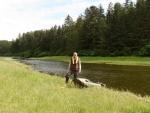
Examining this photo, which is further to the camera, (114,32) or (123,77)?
(114,32)

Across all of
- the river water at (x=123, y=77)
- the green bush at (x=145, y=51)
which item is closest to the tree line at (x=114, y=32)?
the green bush at (x=145, y=51)

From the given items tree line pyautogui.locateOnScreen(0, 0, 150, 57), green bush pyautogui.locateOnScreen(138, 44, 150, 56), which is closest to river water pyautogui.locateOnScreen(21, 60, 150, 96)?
green bush pyautogui.locateOnScreen(138, 44, 150, 56)

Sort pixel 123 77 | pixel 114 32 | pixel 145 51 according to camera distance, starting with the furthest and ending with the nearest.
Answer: pixel 114 32, pixel 145 51, pixel 123 77

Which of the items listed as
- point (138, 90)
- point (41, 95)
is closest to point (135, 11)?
point (138, 90)

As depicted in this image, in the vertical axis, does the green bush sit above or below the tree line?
below

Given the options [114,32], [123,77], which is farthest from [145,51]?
[123,77]

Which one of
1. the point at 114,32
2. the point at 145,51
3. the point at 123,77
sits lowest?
the point at 123,77

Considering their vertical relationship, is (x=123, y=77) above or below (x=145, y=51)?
below

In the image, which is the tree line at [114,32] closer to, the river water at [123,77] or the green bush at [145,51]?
the green bush at [145,51]

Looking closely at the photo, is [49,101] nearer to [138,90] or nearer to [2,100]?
[2,100]

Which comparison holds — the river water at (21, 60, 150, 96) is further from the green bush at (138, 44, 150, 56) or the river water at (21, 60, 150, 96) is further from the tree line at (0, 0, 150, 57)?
the tree line at (0, 0, 150, 57)

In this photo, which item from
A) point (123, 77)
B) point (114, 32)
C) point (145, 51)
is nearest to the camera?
point (123, 77)

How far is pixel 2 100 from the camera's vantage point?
1072 centimetres

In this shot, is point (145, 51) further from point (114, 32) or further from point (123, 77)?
point (123, 77)
